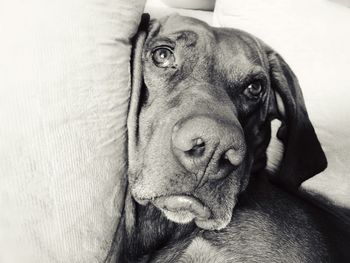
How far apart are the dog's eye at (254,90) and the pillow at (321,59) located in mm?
199

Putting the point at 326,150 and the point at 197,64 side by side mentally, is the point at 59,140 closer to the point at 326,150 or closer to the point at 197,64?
the point at 197,64

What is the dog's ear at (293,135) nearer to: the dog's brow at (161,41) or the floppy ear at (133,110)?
the dog's brow at (161,41)

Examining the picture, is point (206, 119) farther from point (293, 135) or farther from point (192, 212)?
point (293, 135)

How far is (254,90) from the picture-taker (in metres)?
1.74

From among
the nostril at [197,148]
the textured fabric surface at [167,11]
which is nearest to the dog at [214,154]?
the nostril at [197,148]

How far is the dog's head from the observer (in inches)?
48.4

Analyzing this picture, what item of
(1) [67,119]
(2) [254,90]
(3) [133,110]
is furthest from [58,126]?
(2) [254,90]

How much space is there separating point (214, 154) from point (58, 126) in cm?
49

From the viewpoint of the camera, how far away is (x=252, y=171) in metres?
1.69

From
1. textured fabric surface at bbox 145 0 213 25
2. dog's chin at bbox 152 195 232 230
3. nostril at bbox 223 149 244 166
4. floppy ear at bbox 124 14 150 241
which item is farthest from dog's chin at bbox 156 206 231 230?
textured fabric surface at bbox 145 0 213 25

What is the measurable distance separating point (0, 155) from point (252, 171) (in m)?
1.08

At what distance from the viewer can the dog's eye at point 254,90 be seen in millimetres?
1716

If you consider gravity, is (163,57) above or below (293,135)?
above

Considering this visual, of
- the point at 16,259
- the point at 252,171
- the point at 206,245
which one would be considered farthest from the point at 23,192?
the point at 252,171
